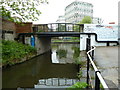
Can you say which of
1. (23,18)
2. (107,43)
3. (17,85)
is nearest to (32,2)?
(23,18)

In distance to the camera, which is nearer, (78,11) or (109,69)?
(109,69)

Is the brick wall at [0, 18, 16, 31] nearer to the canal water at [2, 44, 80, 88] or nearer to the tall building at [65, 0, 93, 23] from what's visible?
the canal water at [2, 44, 80, 88]

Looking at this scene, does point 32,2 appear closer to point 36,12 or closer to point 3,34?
point 36,12

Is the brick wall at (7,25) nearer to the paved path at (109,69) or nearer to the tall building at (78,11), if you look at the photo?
the paved path at (109,69)

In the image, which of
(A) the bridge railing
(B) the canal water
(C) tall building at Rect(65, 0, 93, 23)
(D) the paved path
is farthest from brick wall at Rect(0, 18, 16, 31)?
(C) tall building at Rect(65, 0, 93, 23)

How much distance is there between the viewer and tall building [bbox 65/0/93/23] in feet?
247

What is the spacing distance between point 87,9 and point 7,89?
80974mm

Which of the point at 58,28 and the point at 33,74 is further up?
the point at 58,28

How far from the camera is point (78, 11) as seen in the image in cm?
7619

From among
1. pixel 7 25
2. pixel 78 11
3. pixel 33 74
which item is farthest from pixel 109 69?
pixel 78 11

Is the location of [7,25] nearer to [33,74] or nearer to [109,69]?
[33,74]

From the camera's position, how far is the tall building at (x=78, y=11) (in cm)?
7531

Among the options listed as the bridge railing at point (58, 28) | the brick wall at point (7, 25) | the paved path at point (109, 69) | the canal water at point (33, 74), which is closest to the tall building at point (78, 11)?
the bridge railing at point (58, 28)

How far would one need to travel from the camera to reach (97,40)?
14.7 meters
